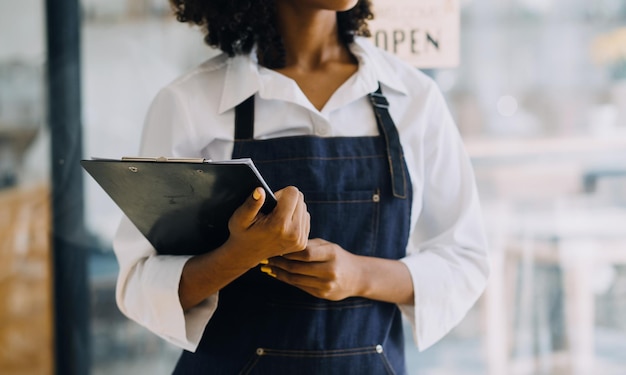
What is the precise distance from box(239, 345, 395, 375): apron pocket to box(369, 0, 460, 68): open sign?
2.49 ft

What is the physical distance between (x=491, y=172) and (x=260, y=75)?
2.93 feet

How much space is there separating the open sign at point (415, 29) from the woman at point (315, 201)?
0.41 meters

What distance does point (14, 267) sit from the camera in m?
1.94

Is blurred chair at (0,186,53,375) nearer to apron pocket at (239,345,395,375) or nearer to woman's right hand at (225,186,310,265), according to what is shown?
apron pocket at (239,345,395,375)

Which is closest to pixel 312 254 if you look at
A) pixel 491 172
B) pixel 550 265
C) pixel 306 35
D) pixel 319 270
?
pixel 319 270

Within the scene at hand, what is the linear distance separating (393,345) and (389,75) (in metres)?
0.43

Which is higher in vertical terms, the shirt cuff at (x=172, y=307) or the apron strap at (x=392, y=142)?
the apron strap at (x=392, y=142)

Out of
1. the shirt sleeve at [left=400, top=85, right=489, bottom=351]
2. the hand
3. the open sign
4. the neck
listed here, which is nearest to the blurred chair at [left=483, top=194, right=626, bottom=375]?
the open sign

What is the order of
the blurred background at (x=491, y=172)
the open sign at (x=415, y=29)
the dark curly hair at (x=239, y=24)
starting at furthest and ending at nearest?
1. the blurred background at (x=491, y=172)
2. the open sign at (x=415, y=29)
3. the dark curly hair at (x=239, y=24)

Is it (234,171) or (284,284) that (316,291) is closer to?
(284,284)

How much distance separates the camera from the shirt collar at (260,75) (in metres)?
1.27

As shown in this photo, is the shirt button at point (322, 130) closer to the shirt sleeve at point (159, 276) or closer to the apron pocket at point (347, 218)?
the apron pocket at point (347, 218)

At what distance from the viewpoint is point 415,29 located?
1.76 meters

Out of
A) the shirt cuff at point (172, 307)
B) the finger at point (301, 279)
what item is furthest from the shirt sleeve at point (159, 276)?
the finger at point (301, 279)
